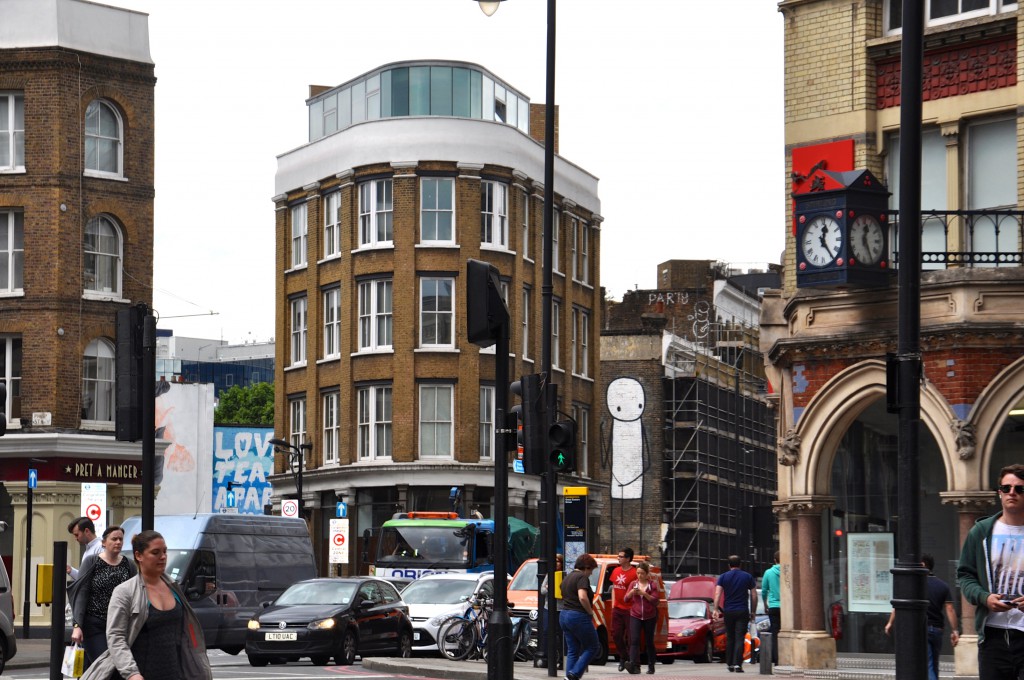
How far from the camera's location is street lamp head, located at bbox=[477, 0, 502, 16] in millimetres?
23062

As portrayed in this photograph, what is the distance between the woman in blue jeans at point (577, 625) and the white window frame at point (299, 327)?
39.6 m

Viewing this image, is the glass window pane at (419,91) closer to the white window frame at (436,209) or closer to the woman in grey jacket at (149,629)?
the white window frame at (436,209)

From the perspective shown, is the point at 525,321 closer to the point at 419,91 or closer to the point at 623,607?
the point at 419,91

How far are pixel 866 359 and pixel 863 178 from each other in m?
2.59

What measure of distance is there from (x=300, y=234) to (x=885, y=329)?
39.6 meters

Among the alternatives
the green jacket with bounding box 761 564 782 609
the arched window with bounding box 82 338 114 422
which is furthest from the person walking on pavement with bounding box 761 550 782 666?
the arched window with bounding box 82 338 114 422

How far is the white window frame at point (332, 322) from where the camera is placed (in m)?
59.0

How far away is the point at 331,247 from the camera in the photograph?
59.8m

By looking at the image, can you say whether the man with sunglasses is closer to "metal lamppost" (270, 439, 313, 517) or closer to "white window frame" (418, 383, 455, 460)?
"metal lamppost" (270, 439, 313, 517)

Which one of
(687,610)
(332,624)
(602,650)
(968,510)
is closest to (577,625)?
(968,510)

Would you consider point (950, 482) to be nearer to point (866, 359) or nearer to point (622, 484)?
point (866, 359)

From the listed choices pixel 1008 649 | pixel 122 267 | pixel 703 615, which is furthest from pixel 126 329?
pixel 122 267

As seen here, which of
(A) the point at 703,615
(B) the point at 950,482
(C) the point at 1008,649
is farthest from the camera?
(A) the point at 703,615

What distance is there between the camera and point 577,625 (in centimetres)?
2167
